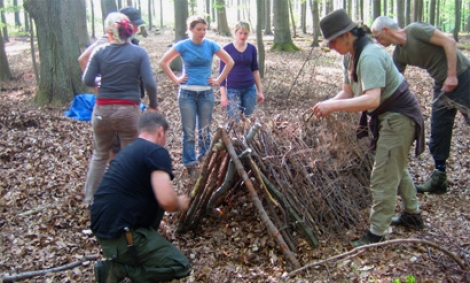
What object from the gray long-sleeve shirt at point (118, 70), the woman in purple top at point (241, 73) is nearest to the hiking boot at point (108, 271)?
the gray long-sleeve shirt at point (118, 70)

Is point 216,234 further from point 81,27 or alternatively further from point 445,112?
point 81,27

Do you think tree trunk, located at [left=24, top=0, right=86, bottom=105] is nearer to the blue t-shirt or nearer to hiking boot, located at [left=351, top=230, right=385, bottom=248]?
the blue t-shirt

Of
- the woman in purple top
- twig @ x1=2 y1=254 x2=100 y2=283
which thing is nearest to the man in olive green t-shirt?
the woman in purple top

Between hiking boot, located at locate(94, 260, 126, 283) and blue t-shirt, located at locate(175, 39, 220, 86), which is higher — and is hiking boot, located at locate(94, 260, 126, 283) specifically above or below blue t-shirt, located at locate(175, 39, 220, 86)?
below

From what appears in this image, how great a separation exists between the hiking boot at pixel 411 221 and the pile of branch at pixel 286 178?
0.35 m

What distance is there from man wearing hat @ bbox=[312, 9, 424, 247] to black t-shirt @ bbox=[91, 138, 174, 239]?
4.66 ft

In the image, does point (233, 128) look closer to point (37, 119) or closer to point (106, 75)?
point (106, 75)

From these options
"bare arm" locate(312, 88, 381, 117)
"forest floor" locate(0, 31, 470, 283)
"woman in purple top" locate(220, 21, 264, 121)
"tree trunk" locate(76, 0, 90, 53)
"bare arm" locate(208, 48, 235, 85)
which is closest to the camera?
"bare arm" locate(312, 88, 381, 117)

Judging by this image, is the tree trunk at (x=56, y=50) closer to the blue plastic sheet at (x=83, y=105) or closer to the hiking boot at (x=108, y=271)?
the blue plastic sheet at (x=83, y=105)

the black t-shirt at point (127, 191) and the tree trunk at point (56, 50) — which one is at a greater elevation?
the tree trunk at point (56, 50)

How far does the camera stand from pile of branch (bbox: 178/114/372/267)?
3.59m

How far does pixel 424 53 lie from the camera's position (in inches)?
181

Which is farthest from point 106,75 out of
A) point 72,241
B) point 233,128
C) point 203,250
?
point 203,250

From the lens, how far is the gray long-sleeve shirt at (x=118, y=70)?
3889 mm
